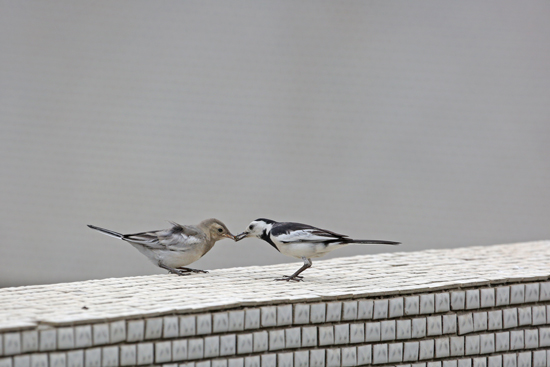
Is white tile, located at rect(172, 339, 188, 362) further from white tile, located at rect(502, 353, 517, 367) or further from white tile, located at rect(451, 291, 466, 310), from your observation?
white tile, located at rect(502, 353, 517, 367)

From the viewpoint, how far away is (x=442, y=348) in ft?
8.95

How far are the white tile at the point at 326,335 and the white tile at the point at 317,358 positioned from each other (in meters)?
0.03

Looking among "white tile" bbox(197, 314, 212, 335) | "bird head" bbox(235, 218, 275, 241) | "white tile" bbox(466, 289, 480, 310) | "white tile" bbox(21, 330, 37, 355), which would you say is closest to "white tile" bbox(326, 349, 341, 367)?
"white tile" bbox(197, 314, 212, 335)

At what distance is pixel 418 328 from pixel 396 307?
0.13 m

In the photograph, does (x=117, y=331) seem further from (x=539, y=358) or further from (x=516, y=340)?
(x=539, y=358)

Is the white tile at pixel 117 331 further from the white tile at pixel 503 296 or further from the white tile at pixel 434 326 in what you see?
the white tile at pixel 503 296

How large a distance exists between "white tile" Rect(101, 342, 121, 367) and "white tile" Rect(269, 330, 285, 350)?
1.79 ft

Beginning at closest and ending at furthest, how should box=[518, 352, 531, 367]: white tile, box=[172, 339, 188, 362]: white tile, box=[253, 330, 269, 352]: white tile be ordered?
box=[172, 339, 188, 362]: white tile, box=[253, 330, 269, 352]: white tile, box=[518, 352, 531, 367]: white tile

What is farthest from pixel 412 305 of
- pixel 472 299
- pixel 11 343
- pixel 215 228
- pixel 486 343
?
pixel 11 343

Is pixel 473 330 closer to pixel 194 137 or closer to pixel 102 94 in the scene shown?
pixel 194 137

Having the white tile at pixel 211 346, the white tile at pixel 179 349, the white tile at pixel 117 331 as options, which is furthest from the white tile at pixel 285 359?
the white tile at pixel 117 331

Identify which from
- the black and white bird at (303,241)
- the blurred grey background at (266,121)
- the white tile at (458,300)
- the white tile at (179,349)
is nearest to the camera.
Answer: the white tile at (179,349)

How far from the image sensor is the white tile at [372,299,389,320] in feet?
8.59

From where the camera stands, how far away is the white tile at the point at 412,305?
8.75 ft
